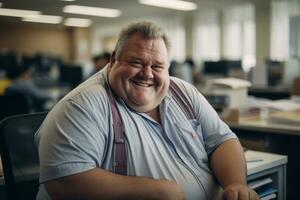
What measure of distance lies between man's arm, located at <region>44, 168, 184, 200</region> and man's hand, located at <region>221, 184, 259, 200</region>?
0.61 feet

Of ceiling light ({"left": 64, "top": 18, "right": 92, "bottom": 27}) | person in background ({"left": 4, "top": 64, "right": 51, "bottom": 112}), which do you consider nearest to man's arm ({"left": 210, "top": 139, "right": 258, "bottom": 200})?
person in background ({"left": 4, "top": 64, "right": 51, "bottom": 112})

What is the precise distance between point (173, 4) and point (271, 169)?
8.94 m

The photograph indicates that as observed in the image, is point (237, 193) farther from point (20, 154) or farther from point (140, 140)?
point (20, 154)

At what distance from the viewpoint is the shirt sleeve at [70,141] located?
1192 millimetres

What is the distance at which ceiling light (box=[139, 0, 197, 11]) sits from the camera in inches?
389

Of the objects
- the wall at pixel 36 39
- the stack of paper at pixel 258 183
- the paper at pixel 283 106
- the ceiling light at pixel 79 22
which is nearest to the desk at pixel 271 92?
the paper at pixel 283 106

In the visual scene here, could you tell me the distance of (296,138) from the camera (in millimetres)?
2531

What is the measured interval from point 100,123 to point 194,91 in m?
0.45

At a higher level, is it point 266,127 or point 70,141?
point 70,141

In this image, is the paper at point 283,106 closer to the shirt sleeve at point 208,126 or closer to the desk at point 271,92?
the shirt sleeve at point 208,126

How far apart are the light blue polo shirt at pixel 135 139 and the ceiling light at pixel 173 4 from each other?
8545 mm

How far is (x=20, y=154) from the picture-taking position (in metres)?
1.44

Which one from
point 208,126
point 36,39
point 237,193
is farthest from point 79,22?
point 237,193

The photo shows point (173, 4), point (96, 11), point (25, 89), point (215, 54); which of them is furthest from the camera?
point (215, 54)
